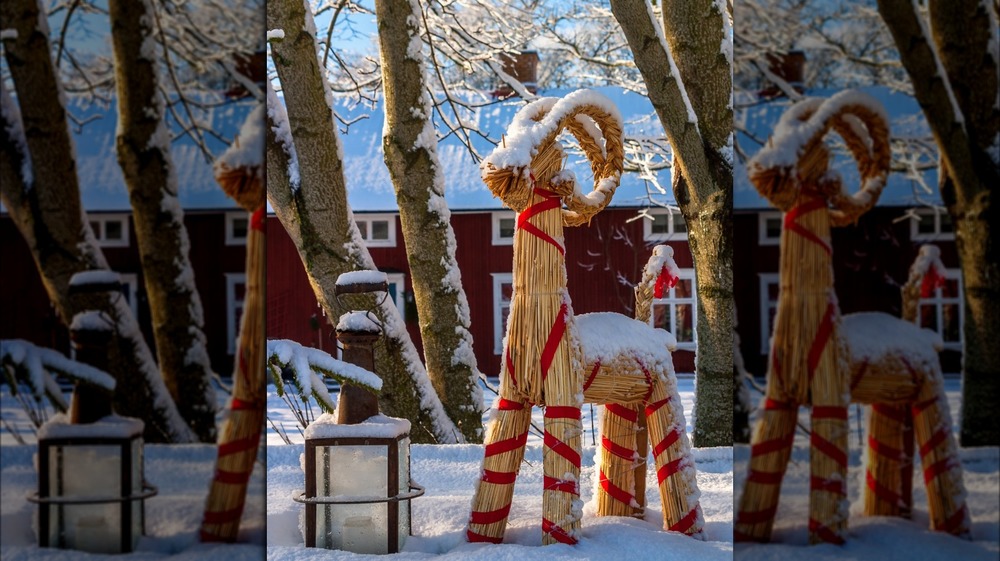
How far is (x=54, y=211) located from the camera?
99 centimetres

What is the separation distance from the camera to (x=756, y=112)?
3.34 ft

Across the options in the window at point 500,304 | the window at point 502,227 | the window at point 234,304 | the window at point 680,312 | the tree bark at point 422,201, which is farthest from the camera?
the window at point 680,312

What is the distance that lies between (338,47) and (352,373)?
3.47 m

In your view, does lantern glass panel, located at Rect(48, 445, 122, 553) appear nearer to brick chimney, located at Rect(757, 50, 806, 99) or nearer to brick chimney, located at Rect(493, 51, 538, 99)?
brick chimney, located at Rect(757, 50, 806, 99)

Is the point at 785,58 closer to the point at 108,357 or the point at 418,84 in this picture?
the point at 108,357

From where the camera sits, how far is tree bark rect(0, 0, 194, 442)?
970mm

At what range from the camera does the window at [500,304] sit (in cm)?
534

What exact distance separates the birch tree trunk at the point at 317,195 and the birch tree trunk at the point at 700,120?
138 cm

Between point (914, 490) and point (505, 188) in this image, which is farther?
point (505, 188)

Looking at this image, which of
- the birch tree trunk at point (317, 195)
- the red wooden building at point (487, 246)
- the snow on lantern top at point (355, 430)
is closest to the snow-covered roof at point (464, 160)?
the red wooden building at point (487, 246)

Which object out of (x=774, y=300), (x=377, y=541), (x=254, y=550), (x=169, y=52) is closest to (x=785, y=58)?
(x=774, y=300)

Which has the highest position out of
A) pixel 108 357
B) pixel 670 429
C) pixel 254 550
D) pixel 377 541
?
pixel 108 357

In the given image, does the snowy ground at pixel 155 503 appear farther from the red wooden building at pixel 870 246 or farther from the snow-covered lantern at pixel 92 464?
the red wooden building at pixel 870 246

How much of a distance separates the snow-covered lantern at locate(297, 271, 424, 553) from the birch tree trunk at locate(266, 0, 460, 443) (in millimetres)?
1485
